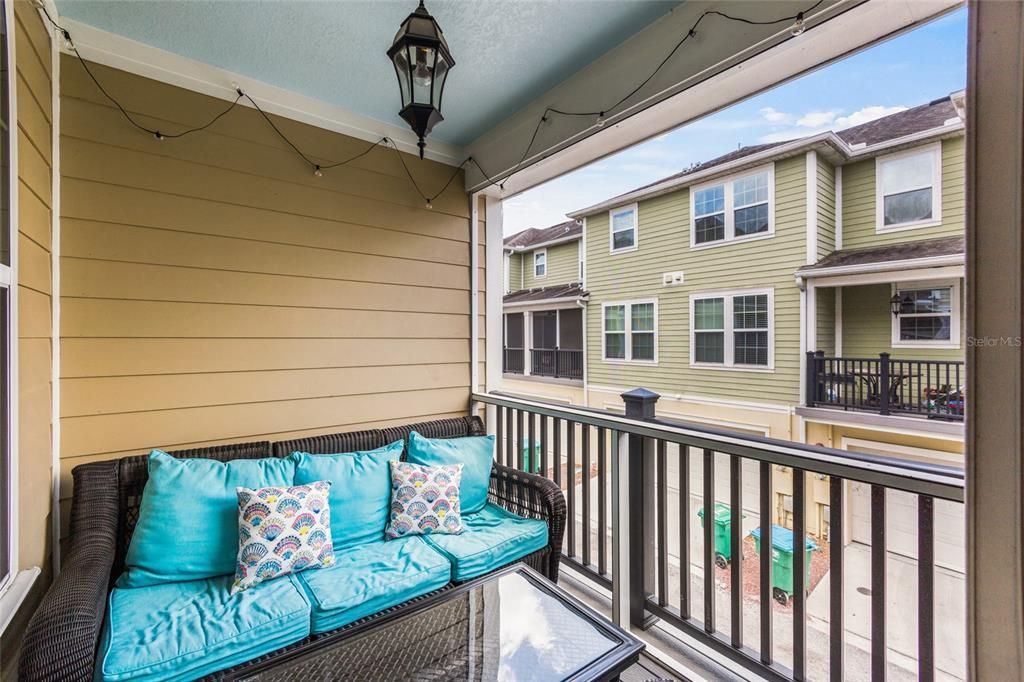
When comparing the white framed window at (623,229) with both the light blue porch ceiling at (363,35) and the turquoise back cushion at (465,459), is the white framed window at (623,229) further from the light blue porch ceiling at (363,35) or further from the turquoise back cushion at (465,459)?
the turquoise back cushion at (465,459)

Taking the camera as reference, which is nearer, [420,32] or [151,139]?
[420,32]

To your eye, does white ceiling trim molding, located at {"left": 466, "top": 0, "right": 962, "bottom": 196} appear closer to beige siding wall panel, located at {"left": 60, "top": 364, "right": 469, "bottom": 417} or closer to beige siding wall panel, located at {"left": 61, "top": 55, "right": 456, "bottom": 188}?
beige siding wall panel, located at {"left": 61, "top": 55, "right": 456, "bottom": 188}

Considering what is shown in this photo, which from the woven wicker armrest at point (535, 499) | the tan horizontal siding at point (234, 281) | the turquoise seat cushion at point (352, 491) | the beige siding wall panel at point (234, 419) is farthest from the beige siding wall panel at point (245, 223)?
the woven wicker armrest at point (535, 499)

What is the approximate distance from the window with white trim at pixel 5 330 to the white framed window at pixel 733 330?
5.49m

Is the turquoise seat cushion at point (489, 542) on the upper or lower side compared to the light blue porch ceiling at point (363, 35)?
lower

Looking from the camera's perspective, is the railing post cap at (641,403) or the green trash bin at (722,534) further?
the green trash bin at (722,534)

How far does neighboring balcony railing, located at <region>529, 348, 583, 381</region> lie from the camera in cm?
680

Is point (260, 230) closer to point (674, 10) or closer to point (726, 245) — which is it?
point (674, 10)

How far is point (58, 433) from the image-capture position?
6.42 ft

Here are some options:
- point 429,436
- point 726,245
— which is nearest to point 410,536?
point 429,436

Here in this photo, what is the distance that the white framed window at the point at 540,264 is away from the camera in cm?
756

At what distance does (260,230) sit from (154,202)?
0.49 metres

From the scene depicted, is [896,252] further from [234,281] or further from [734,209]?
Result: [234,281]

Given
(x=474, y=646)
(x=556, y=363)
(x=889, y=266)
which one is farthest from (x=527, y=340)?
(x=474, y=646)
